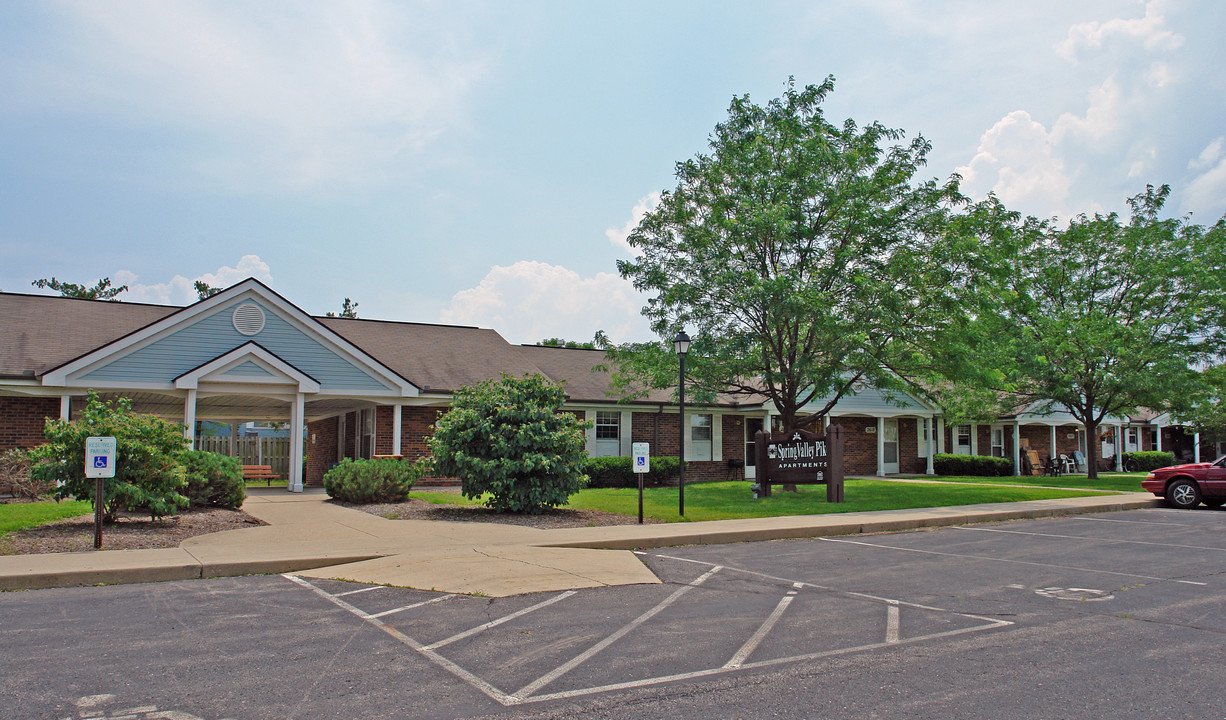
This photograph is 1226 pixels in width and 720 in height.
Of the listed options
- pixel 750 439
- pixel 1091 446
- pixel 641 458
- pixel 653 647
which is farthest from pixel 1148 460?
pixel 653 647

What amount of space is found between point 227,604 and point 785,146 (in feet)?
55.7

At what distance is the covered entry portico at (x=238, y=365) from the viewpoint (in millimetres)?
19016

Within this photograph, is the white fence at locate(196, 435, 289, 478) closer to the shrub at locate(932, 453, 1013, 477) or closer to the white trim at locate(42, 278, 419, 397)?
the white trim at locate(42, 278, 419, 397)

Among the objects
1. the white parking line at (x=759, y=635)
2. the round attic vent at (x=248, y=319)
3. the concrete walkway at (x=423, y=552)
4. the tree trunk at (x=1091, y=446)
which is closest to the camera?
the white parking line at (x=759, y=635)

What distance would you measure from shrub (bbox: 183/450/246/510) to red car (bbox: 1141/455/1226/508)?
2101 centimetres

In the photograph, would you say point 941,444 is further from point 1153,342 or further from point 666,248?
point 666,248

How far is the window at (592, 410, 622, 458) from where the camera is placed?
1039 inches

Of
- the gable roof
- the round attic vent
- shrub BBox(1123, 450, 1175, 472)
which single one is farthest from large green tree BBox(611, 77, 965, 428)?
shrub BBox(1123, 450, 1175, 472)

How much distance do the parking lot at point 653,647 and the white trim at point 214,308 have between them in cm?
1254

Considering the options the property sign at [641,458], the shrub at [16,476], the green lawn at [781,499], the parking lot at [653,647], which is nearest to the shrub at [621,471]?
the green lawn at [781,499]

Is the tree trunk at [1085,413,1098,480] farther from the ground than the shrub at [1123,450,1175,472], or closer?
farther from the ground

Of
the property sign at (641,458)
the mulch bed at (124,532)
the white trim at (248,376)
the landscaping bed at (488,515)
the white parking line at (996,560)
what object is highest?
the white trim at (248,376)

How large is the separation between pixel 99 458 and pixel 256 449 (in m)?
22.6

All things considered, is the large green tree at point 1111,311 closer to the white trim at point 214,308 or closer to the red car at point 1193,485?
the red car at point 1193,485
